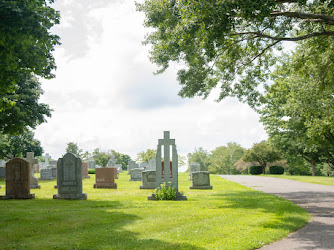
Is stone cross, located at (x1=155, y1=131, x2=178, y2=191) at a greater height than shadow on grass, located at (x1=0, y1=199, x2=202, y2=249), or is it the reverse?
stone cross, located at (x1=155, y1=131, x2=178, y2=191)

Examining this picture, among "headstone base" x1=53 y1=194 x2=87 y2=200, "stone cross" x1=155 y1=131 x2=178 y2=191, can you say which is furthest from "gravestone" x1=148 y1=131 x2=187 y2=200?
"headstone base" x1=53 y1=194 x2=87 y2=200

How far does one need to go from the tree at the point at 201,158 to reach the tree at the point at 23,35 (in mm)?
69328

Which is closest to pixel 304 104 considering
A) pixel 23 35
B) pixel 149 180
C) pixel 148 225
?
pixel 149 180

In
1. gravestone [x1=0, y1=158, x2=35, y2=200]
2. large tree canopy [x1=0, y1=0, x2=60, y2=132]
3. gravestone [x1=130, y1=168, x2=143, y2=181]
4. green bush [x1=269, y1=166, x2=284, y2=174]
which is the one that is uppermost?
large tree canopy [x1=0, y1=0, x2=60, y2=132]

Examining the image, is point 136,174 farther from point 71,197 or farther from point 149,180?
A: point 71,197

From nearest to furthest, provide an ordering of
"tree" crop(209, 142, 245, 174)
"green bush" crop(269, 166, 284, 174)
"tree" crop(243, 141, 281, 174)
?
"tree" crop(243, 141, 281, 174)
"green bush" crop(269, 166, 284, 174)
"tree" crop(209, 142, 245, 174)

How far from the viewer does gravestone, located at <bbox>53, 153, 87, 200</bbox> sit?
1448 centimetres

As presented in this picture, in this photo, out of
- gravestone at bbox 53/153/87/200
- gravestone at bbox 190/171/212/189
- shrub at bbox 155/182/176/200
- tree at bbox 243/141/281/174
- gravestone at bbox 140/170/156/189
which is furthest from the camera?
tree at bbox 243/141/281/174

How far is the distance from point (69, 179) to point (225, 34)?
9.63 meters

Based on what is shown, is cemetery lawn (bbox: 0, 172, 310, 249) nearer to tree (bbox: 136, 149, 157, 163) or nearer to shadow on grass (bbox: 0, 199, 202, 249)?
shadow on grass (bbox: 0, 199, 202, 249)

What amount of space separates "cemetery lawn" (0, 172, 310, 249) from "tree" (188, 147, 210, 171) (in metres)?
65.8

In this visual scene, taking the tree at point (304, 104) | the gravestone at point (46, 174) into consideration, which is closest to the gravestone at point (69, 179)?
the tree at point (304, 104)

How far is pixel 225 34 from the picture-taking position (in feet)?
40.0

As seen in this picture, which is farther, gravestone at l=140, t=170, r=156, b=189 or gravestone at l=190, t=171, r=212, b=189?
gravestone at l=140, t=170, r=156, b=189
